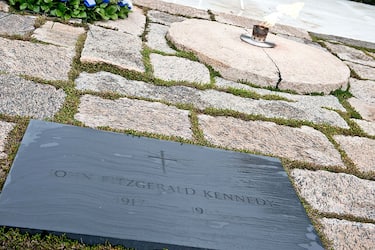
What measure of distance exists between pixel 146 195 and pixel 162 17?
2.93 m

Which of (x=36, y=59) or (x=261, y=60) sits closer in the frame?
(x=36, y=59)

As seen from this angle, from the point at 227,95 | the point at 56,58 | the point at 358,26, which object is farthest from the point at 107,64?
the point at 358,26

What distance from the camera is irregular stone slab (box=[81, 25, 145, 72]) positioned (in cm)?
284

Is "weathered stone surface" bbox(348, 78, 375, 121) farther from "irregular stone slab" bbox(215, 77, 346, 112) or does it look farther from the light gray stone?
"irregular stone slab" bbox(215, 77, 346, 112)

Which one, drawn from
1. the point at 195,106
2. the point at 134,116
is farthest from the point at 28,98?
the point at 195,106

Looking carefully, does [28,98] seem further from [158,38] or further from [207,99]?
[158,38]

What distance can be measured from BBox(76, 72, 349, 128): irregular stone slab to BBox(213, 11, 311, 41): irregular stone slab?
1762 millimetres

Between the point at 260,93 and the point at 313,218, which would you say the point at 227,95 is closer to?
the point at 260,93

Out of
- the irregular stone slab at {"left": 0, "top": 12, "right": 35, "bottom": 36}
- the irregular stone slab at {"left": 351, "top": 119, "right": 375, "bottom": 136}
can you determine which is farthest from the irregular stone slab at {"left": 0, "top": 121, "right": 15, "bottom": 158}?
the irregular stone slab at {"left": 351, "top": 119, "right": 375, "bottom": 136}

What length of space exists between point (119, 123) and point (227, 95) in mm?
812

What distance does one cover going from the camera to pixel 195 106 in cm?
257

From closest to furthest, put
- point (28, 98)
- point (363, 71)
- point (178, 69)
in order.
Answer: point (28, 98) < point (178, 69) < point (363, 71)

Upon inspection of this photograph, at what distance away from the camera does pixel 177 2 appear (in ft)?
16.9

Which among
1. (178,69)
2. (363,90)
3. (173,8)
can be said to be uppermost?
(178,69)
